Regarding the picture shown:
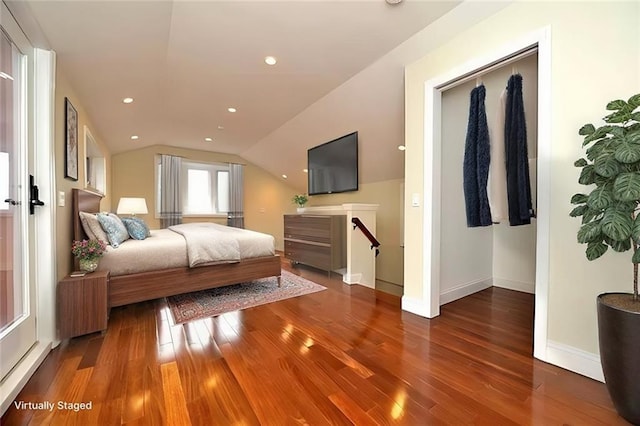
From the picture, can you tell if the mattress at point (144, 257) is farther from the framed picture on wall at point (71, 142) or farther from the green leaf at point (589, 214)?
the green leaf at point (589, 214)

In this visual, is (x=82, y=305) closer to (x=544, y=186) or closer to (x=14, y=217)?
(x=14, y=217)

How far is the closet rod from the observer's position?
1824 millimetres

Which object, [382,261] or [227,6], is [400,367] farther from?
[382,261]

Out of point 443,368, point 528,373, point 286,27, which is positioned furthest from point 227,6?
point 528,373

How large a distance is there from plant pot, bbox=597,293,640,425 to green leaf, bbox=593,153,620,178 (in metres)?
0.61

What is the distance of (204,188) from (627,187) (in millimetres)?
6675

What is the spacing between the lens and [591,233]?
1230 mm

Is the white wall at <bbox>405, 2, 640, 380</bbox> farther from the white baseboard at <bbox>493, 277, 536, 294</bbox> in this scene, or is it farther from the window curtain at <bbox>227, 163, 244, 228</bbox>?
the window curtain at <bbox>227, 163, 244, 228</bbox>

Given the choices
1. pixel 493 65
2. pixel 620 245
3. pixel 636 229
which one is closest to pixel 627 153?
pixel 636 229

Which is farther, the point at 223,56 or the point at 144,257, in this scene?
the point at 223,56

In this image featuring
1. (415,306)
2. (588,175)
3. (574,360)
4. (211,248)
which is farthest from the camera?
(211,248)

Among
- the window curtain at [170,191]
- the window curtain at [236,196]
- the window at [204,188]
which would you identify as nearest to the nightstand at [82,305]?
the window curtain at [170,191]

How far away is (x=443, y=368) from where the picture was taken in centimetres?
163

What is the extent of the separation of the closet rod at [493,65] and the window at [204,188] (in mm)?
5486
